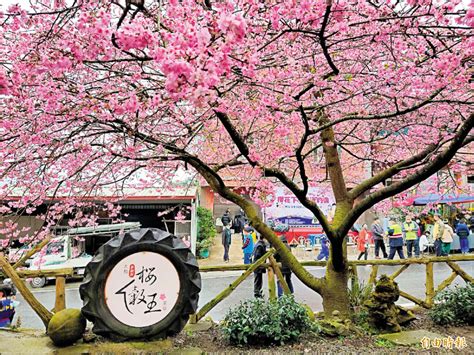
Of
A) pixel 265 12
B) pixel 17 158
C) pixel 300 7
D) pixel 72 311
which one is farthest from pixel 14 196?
pixel 300 7

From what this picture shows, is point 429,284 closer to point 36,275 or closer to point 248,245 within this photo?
point 36,275

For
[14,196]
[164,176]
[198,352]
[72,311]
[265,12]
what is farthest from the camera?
[164,176]

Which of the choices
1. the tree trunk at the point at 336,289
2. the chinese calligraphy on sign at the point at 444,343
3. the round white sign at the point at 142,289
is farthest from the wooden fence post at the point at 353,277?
the round white sign at the point at 142,289

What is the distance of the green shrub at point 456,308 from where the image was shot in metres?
5.11

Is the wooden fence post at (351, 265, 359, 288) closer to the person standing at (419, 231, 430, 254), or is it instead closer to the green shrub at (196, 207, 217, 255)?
the green shrub at (196, 207, 217, 255)

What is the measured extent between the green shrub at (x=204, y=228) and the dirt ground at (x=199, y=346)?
10665 mm

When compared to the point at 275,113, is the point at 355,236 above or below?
below

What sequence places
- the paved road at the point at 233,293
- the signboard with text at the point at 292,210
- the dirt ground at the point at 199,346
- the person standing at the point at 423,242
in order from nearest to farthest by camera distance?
the dirt ground at the point at 199,346
the paved road at the point at 233,293
the person standing at the point at 423,242
the signboard with text at the point at 292,210

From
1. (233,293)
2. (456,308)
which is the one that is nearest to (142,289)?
(456,308)

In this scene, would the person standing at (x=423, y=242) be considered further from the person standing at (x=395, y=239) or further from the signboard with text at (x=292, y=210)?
the signboard with text at (x=292, y=210)

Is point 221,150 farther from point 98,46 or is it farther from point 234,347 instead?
point 98,46

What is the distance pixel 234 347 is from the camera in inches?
165

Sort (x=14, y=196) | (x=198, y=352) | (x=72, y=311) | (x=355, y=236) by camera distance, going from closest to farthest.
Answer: (x=198, y=352) < (x=72, y=311) < (x=14, y=196) < (x=355, y=236)

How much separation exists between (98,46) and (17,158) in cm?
274
